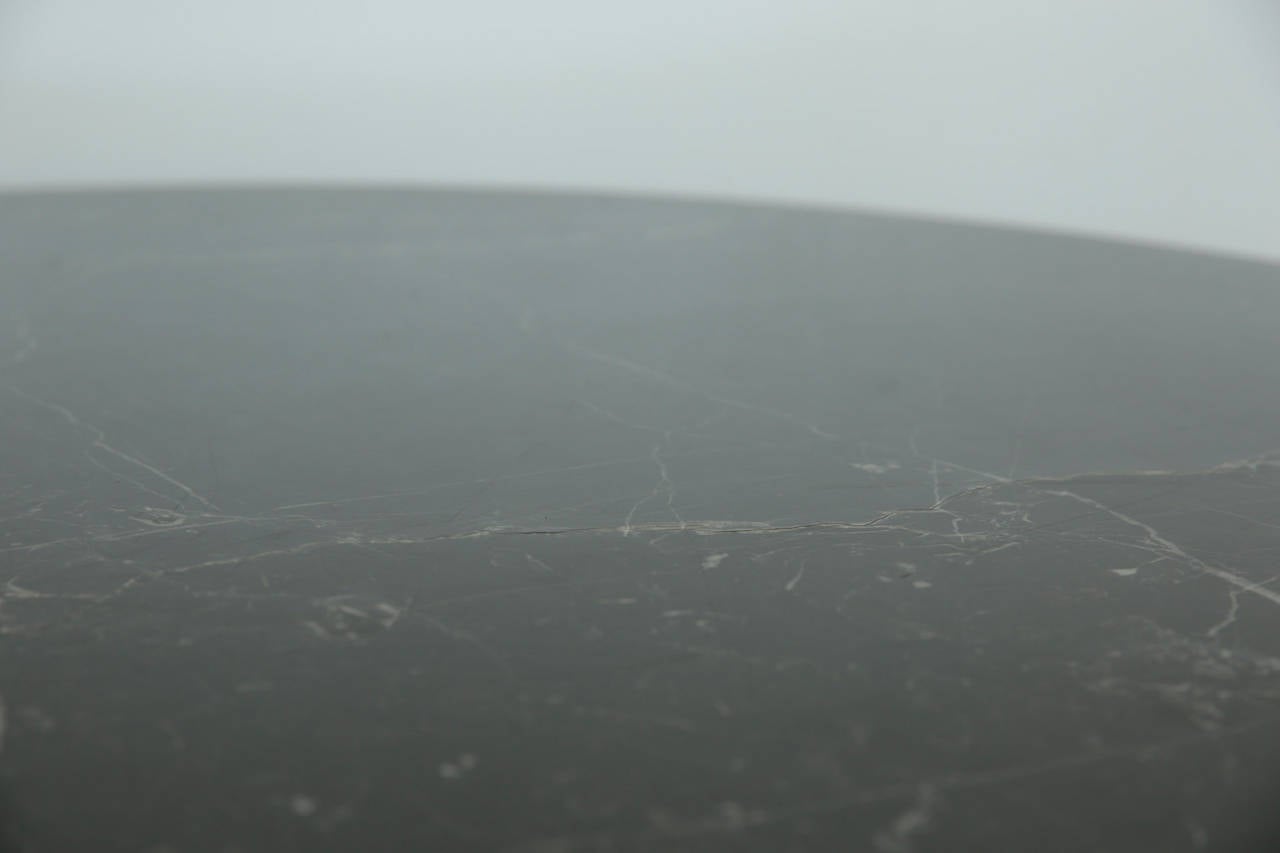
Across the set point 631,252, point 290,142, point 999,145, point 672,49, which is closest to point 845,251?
point 631,252

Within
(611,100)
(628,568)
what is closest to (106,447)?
(628,568)

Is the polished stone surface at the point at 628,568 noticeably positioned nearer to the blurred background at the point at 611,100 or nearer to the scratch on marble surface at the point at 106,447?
the scratch on marble surface at the point at 106,447

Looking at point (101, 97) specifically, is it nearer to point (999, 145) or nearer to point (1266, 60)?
point (999, 145)

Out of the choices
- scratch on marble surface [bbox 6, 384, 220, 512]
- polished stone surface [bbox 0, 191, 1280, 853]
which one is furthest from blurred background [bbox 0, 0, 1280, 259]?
scratch on marble surface [bbox 6, 384, 220, 512]

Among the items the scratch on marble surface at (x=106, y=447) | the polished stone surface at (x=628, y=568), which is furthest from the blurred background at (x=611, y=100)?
the scratch on marble surface at (x=106, y=447)

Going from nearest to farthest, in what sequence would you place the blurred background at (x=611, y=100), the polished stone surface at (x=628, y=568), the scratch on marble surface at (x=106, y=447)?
the polished stone surface at (x=628, y=568), the scratch on marble surface at (x=106, y=447), the blurred background at (x=611, y=100)

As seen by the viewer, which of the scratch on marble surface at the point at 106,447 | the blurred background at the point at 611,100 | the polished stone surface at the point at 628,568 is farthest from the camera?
the blurred background at the point at 611,100

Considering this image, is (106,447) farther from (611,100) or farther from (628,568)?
(611,100)

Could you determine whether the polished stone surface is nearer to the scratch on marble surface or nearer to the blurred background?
the scratch on marble surface
